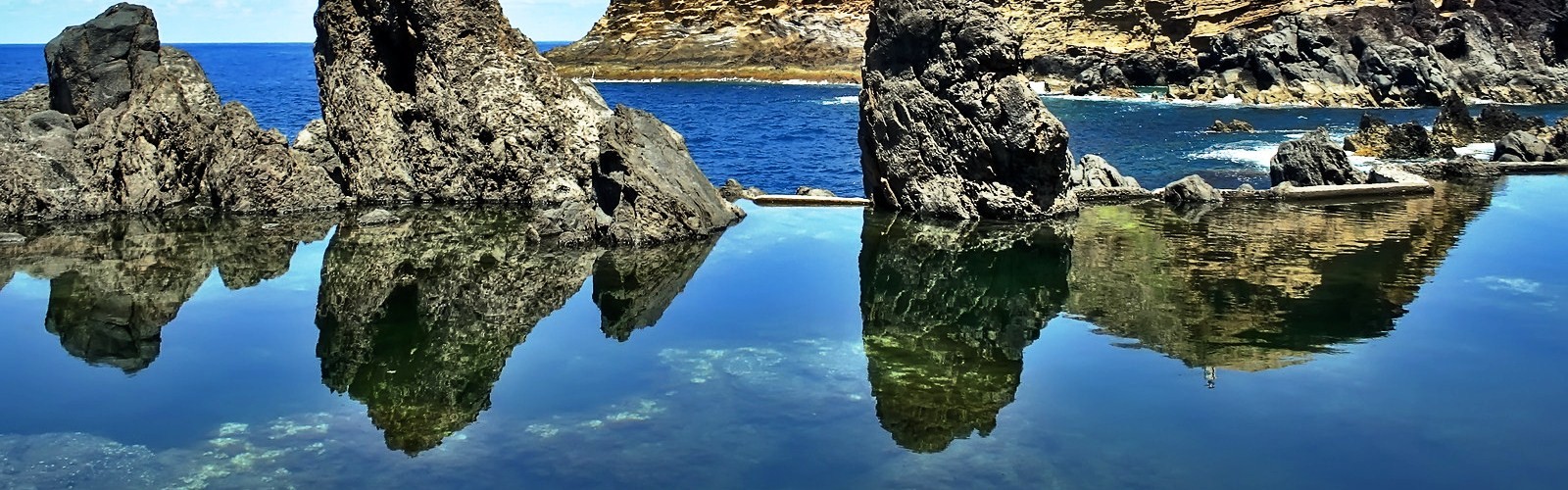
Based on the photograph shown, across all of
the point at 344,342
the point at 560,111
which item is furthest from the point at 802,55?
the point at 344,342

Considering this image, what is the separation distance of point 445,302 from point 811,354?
558cm

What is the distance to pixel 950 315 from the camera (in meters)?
16.5

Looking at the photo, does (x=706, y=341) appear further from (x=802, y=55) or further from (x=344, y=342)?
(x=802, y=55)

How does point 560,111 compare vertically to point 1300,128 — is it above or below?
above

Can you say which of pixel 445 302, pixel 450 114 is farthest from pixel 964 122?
pixel 445 302

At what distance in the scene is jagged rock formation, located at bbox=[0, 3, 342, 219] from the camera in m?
22.5

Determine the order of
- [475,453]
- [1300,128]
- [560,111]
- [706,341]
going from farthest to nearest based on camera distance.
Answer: [1300,128] < [560,111] < [706,341] < [475,453]

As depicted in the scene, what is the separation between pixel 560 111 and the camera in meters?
25.4

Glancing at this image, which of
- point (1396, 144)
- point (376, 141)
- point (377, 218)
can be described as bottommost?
point (1396, 144)

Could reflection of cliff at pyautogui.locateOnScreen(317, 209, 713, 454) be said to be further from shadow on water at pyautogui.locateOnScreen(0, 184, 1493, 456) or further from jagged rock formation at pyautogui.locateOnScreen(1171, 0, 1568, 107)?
jagged rock formation at pyautogui.locateOnScreen(1171, 0, 1568, 107)

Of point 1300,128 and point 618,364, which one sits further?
point 1300,128

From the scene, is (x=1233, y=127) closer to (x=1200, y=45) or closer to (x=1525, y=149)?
(x=1525, y=149)

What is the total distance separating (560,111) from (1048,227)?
9532 mm

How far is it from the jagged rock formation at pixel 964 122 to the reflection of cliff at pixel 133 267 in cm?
1019
